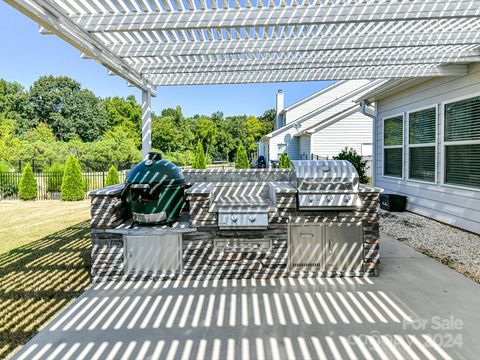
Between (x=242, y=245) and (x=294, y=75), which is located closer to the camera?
(x=242, y=245)

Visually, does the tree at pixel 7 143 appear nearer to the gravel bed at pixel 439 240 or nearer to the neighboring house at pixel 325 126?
the neighboring house at pixel 325 126

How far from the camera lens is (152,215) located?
3.54 m

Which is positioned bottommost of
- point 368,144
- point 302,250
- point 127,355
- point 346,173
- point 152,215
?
point 127,355

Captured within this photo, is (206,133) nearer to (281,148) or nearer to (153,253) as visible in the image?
(281,148)

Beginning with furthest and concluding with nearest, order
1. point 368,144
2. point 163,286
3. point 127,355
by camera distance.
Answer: point 368,144 → point 163,286 → point 127,355

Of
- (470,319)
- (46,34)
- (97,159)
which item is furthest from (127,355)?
(97,159)

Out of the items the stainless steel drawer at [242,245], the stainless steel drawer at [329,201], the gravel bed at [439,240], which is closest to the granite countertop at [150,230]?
the stainless steel drawer at [242,245]

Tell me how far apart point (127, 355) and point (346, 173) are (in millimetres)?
2680

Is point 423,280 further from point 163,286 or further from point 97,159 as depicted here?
point 97,159

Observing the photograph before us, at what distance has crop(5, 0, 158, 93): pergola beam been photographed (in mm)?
2830

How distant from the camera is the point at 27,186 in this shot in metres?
10.9

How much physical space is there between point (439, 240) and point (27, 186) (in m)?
11.9

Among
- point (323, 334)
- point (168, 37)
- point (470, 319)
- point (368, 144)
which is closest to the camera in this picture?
point (323, 334)

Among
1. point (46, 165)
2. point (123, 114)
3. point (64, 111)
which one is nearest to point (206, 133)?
point (123, 114)
